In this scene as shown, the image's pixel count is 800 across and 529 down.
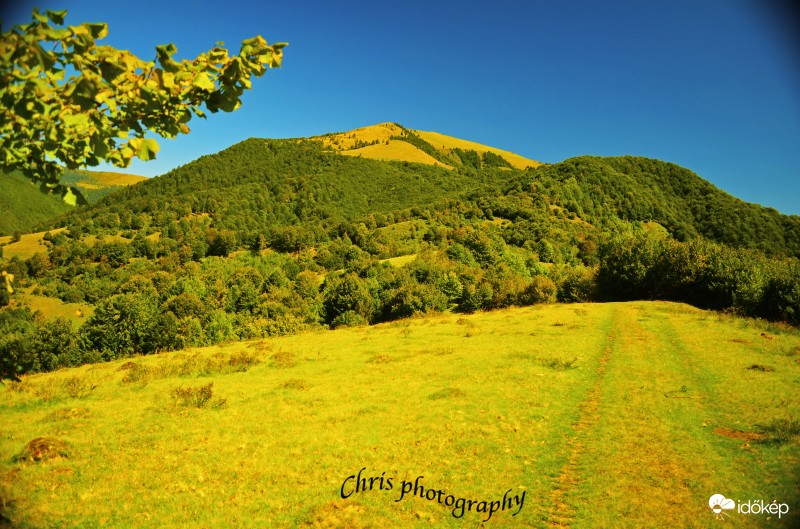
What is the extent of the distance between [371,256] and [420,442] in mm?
99462

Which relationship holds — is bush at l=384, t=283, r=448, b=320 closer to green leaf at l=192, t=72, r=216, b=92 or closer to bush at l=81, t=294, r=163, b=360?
bush at l=81, t=294, r=163, b=360

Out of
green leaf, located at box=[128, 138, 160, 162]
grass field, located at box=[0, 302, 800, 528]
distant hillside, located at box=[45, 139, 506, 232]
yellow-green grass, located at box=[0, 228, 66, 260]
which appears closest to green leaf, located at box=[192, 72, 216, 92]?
green leaf, located at box=[128, 138, 160, 162]

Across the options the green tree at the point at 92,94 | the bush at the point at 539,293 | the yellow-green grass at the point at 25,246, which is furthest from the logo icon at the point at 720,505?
Result: the yellow-green grass at the point at 25,246

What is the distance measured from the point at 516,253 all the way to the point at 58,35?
105986 mm

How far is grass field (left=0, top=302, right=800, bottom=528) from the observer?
10.0m

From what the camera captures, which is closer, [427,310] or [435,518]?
[435,518]

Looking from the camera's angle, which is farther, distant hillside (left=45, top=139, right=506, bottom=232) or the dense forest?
distant hillside (left=45, top=139, right=506, bottom=232)

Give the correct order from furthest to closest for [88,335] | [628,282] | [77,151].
Result: [628,282] → [88,335] → [77,151]

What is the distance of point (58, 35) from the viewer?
→ 3730 mm

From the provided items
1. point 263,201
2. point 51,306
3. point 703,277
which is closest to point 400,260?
point 703,277

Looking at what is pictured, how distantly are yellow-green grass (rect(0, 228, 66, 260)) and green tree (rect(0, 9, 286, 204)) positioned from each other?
157800 millimetres

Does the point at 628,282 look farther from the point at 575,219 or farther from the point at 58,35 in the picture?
the point at 575,219

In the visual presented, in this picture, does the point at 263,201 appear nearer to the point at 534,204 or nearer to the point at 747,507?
the point at 534,204

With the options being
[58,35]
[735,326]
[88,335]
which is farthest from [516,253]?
[58,35]
